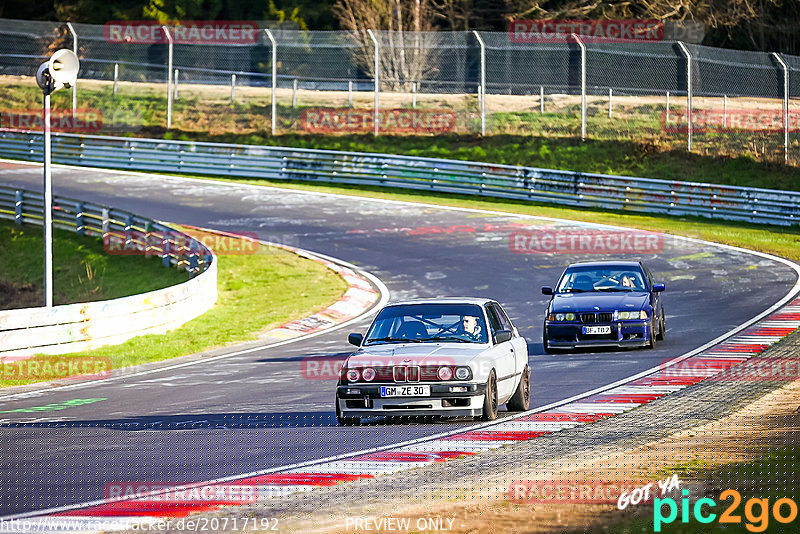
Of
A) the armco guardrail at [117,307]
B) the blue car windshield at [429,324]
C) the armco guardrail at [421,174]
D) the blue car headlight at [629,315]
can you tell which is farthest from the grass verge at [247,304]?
the armco guardrail at [421,174]

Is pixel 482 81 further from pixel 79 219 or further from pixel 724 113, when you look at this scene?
pixel 79 219

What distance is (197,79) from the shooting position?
50.6 meters

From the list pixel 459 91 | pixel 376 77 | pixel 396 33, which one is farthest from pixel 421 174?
pixel 396 33

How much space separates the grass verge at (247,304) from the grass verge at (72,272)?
68.5 inches

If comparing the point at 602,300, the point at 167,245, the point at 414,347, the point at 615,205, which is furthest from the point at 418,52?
the point at 414,347

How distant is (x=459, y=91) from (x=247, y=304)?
21.6 metres

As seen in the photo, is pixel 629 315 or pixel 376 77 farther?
pixel 376 77

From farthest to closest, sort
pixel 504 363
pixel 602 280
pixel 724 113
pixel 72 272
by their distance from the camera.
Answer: pixel 724 113 < pixel 72 272 < pixel 602 280 < pixel 504 363

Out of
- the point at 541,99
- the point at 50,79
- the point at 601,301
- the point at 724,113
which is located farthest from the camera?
the point at 541,99

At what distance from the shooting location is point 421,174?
38.7 meters

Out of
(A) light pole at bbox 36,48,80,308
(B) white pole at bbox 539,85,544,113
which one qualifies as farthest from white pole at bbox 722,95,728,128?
(A) light pole at bbox 36,48,80,308

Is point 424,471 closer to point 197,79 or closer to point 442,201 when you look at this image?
point 442,201

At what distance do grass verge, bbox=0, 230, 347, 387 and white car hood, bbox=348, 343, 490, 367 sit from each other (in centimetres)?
689

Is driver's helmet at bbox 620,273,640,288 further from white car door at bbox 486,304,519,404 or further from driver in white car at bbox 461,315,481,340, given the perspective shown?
driver in white car at bbox 461,315,481,340
